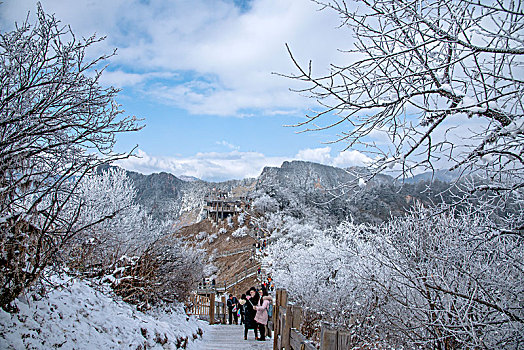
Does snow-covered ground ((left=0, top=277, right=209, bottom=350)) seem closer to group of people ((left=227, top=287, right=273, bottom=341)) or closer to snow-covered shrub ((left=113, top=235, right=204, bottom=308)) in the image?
snow-covered shrub ((left=113, top=235, right=204, bottom=308))

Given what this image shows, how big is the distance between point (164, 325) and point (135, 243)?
9300 mm

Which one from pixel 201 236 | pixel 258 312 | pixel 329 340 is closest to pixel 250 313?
pixel 258 312

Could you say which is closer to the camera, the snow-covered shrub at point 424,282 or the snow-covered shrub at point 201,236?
the snow-covered shrub at point 424,282

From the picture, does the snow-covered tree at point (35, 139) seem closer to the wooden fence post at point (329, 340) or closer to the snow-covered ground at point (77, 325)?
the snow-covered ground at point (77, 325)

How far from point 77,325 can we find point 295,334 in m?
3.02

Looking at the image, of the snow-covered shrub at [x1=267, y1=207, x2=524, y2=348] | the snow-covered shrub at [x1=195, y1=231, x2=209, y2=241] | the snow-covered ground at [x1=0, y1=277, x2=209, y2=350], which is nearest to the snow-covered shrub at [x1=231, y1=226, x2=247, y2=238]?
the snow-covered shrub at [x1=195, y1=231, x2=209, y2=241]

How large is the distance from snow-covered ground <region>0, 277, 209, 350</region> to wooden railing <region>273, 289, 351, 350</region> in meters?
2.05

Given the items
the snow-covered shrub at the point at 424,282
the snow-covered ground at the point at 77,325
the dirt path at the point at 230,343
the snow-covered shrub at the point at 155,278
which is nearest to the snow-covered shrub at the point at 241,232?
the snow-covered shrub at the point at 424,282

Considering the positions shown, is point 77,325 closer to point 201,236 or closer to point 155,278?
point 155,278

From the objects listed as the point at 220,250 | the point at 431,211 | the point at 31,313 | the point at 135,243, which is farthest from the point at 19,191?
the point at 220,250

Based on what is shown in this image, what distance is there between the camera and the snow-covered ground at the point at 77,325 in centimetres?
348

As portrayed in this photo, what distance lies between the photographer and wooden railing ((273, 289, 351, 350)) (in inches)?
131

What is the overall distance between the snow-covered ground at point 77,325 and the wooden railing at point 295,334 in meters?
2.05

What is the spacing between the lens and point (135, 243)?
50.2 ft
